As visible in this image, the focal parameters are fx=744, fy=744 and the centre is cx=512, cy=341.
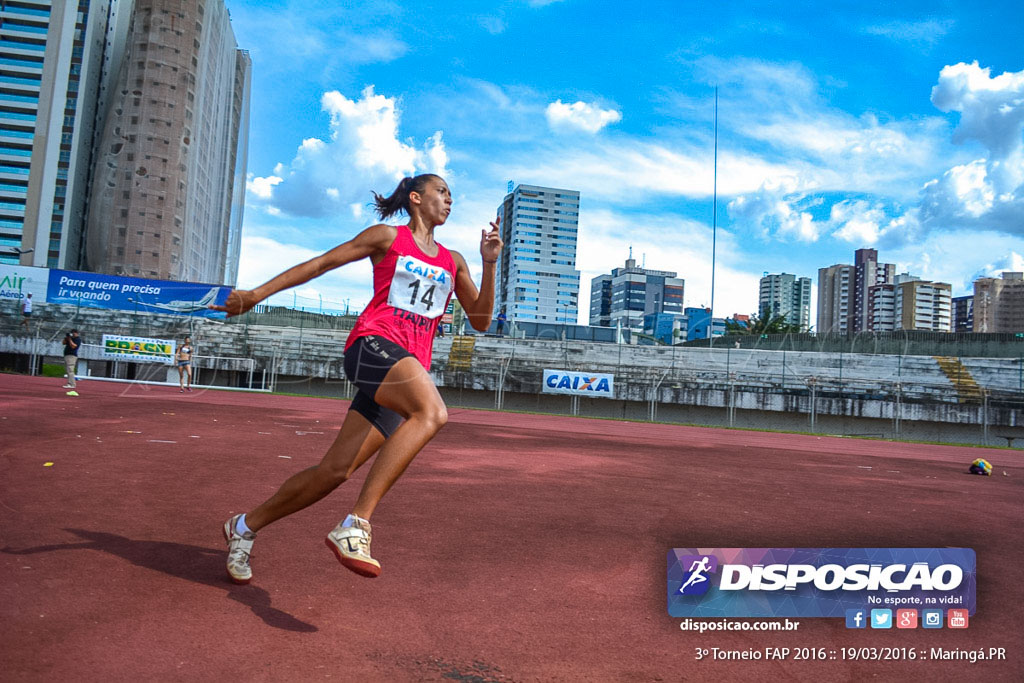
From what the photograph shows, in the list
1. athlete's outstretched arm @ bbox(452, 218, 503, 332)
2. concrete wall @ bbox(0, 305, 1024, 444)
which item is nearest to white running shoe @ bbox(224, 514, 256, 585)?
athlete's outstretched arm @ bbox(452, 218, 503, 332)

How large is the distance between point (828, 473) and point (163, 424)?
9.83m

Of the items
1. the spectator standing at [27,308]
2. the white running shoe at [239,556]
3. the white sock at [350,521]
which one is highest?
the spectator standing at [27,308]

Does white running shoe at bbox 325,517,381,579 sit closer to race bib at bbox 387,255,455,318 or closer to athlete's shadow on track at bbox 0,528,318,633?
athlete's shadow on track at bbox 0,528,318,633

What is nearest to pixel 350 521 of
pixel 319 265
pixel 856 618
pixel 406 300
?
pixel 406 300

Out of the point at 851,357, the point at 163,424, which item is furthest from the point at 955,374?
the point at 163,424

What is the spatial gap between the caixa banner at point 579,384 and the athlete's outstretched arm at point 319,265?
2674 centimetres

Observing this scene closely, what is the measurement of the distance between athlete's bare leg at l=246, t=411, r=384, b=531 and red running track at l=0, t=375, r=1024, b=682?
0.36 metres

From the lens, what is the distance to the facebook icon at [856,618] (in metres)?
3.14

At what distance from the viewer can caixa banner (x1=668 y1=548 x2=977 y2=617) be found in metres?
3.03

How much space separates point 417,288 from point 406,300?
91 millimetres

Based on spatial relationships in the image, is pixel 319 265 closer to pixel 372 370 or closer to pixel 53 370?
pixel 372 370

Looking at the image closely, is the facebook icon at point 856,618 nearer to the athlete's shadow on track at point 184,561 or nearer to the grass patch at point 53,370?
the athlete's shadow on track at point 184,561

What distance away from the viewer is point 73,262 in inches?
3305

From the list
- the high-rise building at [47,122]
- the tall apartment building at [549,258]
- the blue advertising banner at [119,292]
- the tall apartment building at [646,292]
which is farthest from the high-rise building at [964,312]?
the blue advertising banner at [119,292]
